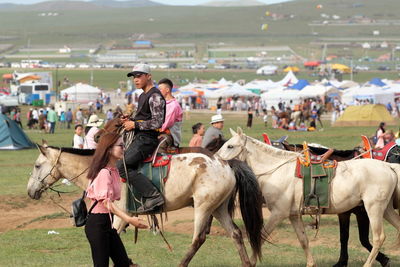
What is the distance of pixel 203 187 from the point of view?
1054cm

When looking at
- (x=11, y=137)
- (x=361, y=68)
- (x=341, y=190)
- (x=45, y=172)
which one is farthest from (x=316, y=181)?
(x=361, y=68)

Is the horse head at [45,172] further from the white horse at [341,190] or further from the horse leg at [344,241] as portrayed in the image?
the horse leg at [344,241]

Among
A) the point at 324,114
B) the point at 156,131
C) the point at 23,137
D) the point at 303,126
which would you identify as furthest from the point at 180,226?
the point at 324,114

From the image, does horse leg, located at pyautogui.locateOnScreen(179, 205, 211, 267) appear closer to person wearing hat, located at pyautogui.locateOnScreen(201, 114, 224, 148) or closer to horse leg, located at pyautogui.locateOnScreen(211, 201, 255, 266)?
horse leg, located at pyautogui.locateOnScreen(211, 201, 255, 266)

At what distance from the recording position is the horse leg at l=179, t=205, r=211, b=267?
34.2 feet

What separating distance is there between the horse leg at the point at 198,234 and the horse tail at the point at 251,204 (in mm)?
465

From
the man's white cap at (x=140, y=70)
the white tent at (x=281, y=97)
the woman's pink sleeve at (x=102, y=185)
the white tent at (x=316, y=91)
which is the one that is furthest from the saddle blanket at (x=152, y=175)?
the white tent at (x=316, y=91)

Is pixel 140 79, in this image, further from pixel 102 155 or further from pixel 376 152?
pixel 376 152

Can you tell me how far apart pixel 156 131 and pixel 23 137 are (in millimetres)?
26106

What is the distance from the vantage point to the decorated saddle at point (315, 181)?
36.3 ft

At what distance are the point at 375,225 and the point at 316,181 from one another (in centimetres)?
93

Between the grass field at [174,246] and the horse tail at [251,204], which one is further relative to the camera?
the grass field at [174,246]

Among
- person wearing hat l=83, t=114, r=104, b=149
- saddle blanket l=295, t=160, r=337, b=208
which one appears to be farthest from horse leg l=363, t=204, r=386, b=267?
person wearing hat l=83, t=114, r=104, b=149

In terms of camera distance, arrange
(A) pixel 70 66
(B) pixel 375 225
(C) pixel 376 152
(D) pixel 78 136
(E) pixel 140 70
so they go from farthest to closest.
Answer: (A) pixel 70 66 → (D) pixel 78 136 → (C) pixel 376 152 → (B) pixel 375 225 → (E) pixel 140 70
